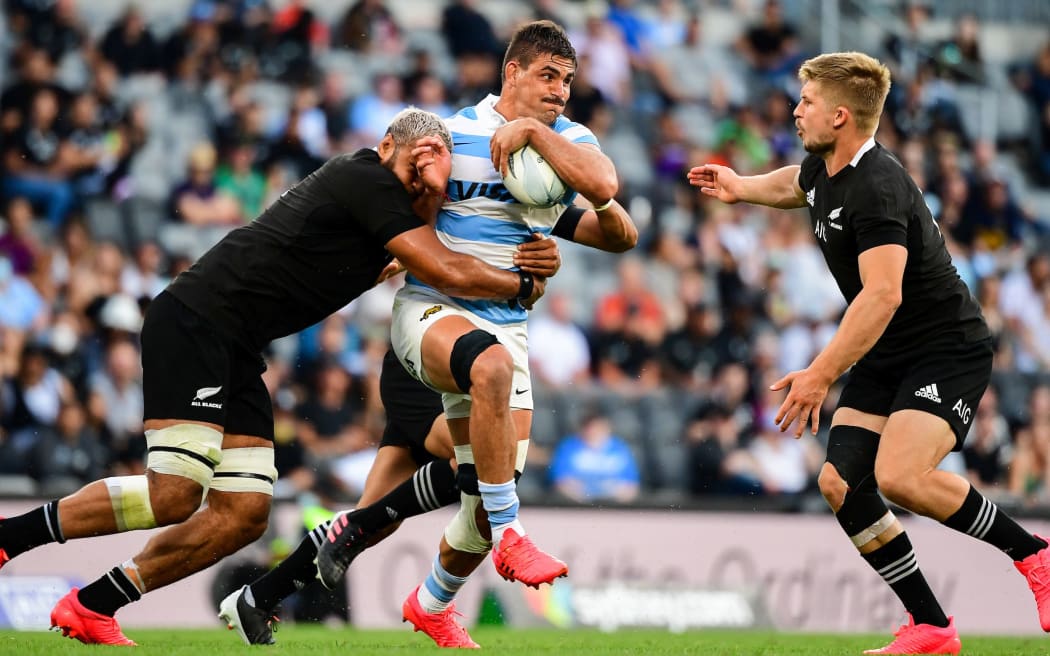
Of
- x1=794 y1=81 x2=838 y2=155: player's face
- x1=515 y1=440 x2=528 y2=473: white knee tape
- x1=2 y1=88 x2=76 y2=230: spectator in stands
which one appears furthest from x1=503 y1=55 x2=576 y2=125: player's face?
x1=2 y1=88 x2=76 y2=230: spectator in stands

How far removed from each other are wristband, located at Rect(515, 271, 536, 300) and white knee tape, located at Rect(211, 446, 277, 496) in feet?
5.00

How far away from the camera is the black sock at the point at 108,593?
24.9 ft

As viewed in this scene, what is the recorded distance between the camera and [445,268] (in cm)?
729

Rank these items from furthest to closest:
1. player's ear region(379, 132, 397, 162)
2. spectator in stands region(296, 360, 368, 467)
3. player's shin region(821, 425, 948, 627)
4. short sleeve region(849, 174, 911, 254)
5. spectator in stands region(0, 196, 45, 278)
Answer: spectator in stands region(0, 196, 45, 278) → spectator in stands region(296, 360, 368, 467) → player's shin region(821, 425, 948, 627) → player's ear region(379, 132, 397, 162) → short sleeve region(849, 174, 911, 254)

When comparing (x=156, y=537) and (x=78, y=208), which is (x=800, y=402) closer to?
(x=156, y=537)

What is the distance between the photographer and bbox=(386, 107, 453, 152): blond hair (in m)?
7.43

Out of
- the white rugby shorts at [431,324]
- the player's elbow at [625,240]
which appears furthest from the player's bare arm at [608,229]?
the white rugby shorts at [431,324]

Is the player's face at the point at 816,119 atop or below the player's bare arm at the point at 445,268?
atop

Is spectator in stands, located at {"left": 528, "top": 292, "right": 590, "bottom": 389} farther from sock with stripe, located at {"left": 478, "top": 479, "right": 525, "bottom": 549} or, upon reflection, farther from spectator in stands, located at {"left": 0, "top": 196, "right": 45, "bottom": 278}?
sock with stripe, located at {"left": 478, "top": 479, "right": 525, "bottom": 549}

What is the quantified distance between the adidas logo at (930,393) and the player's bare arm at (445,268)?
81.5 inches

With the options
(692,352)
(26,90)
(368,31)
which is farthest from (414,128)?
(368,31)

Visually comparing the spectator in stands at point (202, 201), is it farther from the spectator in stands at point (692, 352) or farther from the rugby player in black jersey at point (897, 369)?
the rugby player in black jersey at point (897, 369)

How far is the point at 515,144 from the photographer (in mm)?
7352

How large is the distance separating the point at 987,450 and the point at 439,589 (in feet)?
26.5
